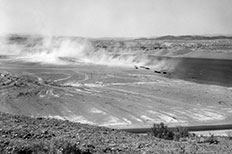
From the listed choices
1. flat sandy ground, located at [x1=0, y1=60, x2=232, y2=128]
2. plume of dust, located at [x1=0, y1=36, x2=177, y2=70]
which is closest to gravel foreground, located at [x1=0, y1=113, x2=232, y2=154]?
flat sandy ground, located at [x1=0, y1=60, x2=232, y2=128]

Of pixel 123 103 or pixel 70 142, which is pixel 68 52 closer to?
pixel 123 103

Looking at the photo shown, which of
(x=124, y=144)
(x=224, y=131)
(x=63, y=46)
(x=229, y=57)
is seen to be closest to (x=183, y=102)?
(x=224, y=131)

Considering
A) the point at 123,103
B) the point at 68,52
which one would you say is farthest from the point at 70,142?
the point at 68,52

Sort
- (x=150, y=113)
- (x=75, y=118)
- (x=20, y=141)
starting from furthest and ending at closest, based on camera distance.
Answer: (x=150, y=113) → (x=75, y=118) → (x=20, y=141)

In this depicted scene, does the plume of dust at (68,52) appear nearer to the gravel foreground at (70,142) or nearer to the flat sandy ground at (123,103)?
the flat sandy ground at (123,103)

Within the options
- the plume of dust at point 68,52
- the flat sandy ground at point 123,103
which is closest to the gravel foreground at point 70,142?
the flat sandy ground at point 123,103

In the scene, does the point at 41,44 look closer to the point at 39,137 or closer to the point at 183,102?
the point at 183,102
